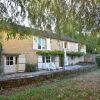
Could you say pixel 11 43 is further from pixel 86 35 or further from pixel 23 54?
pixel 86 35

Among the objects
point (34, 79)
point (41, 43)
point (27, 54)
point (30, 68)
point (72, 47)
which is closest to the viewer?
point (34, 79)

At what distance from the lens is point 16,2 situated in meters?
10.2

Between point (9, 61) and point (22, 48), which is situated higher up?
point (22, 48)

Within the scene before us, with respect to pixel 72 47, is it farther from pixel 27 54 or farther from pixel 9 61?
pixel 9 61

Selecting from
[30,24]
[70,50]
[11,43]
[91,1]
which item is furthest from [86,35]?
[70,50]

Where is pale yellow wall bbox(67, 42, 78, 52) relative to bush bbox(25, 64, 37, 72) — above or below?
above

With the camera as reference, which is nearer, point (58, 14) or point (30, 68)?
point (58, 14)

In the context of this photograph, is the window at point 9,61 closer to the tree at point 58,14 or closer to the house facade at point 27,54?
the house facade at point 27,54

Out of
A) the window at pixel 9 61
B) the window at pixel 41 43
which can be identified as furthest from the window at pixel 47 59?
the window at pixel 9 61

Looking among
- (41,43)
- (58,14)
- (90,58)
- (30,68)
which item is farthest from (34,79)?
(90,58)

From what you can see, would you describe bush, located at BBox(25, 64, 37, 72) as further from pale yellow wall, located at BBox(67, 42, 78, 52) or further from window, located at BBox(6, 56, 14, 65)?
pale yellow wall, located at BBox(67, 42, 78, 52)

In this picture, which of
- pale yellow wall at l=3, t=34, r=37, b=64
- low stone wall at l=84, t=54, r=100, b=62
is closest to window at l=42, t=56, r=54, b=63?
pale yellow wall at l=3, t=34, r=37, b=64

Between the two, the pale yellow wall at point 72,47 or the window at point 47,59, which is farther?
the pale yellow wall at point 72,47

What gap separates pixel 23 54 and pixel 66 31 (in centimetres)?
2320
